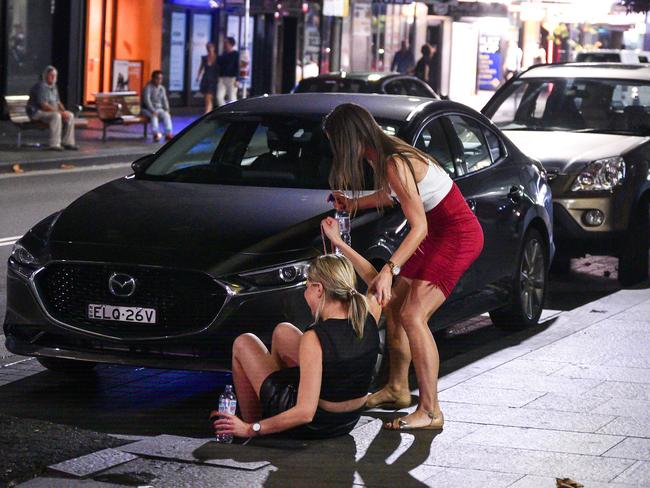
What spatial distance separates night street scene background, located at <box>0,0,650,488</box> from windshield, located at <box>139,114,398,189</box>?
0.6 inches

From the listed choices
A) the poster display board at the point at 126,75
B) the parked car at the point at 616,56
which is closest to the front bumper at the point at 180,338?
the parked car at the point at 616,56

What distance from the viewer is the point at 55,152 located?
23.3 metres

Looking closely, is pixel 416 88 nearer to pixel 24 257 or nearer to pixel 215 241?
pixel 24 257

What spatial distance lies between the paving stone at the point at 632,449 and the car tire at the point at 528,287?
2967mm

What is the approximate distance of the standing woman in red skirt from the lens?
6906mm

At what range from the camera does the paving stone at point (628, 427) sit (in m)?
7.02

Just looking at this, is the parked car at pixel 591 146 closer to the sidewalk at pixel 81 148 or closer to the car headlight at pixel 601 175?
the car headlight at pixel 601 175

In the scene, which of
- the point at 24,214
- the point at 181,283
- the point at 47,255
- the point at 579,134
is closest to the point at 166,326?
the point at 181,283

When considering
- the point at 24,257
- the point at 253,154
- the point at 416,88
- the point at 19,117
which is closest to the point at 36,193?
the point at 19,117

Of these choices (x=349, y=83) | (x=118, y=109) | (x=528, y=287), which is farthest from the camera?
(x=118, y=109)

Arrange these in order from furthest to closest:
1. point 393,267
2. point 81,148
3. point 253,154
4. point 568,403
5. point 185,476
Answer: point 81,148 < point 253,154 < point 568,403 < point 393,267 < point 185,476

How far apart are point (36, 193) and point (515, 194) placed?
932 centimetres

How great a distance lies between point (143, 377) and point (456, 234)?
222cm

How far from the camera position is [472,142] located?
31.7 feet
